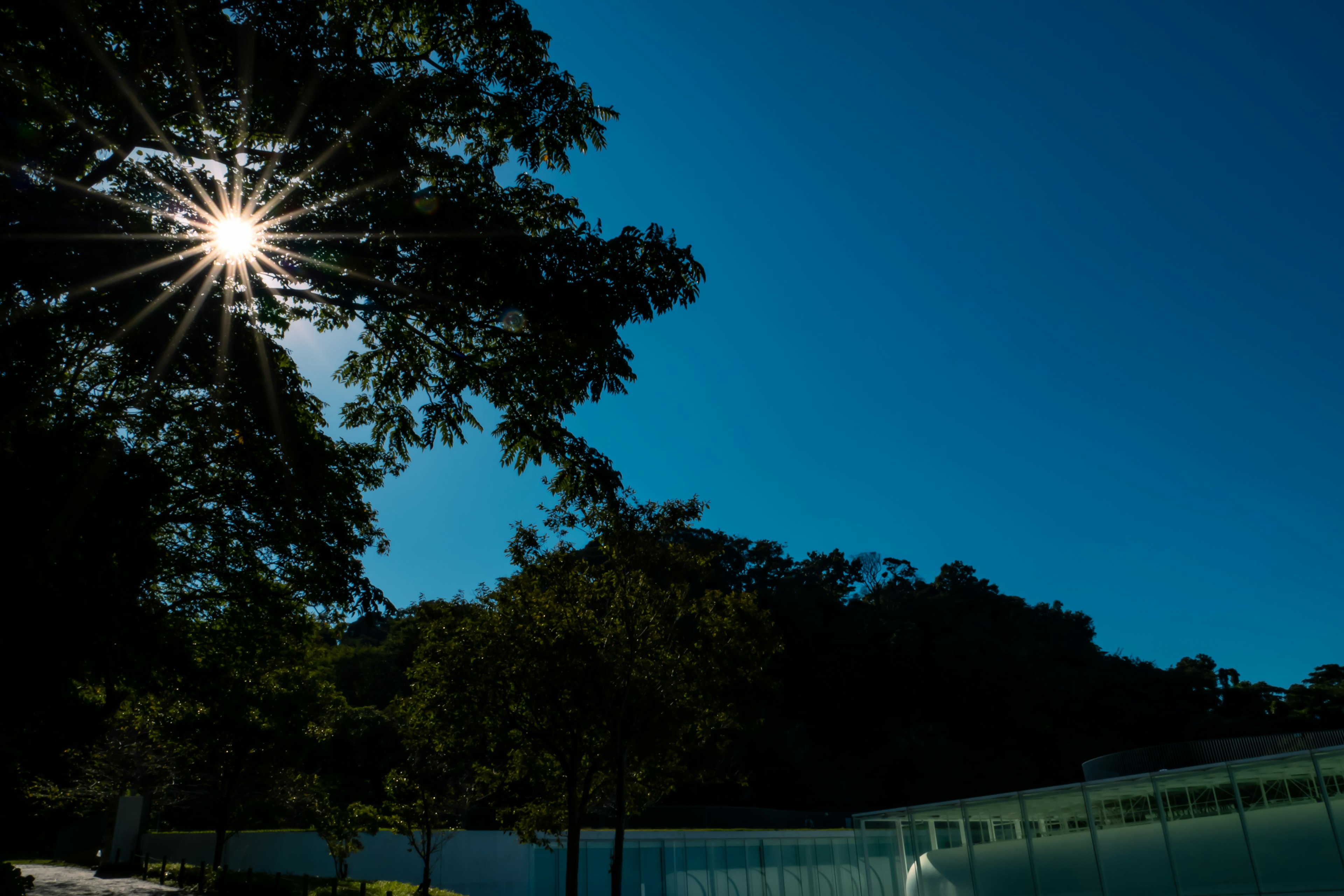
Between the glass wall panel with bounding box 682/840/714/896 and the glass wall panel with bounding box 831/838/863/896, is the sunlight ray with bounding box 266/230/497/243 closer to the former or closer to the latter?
the glass wall panel with bounding box 682/840/714/896

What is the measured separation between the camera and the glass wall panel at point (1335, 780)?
16.4 m

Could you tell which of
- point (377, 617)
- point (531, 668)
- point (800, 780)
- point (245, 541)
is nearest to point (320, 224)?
point (377, 617)

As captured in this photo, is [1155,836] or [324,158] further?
[1155,836]

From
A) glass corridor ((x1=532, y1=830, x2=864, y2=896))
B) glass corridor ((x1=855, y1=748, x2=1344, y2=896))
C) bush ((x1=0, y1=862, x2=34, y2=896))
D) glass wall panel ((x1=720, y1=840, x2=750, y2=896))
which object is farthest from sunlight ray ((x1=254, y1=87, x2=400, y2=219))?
glass wall panel ((x1=720, y1=840, x2=750, y2=896))

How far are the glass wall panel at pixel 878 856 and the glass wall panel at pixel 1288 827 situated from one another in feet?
38.3

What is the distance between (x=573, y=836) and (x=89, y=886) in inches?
655

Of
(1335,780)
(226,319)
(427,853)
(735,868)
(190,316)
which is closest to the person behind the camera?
(190,316)

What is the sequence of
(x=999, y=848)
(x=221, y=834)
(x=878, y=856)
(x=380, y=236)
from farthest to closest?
(x=221, y=834)
(x=878, y=856)
(x=999, y=848)
(x=380, y=236)

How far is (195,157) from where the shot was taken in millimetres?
12617

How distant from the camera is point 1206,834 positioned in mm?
18312

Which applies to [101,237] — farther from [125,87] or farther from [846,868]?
[846,868]

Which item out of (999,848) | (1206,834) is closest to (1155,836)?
(1206,834)

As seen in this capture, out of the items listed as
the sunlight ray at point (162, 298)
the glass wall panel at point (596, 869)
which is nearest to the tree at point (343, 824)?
the glass wall panel at point (596, 869)

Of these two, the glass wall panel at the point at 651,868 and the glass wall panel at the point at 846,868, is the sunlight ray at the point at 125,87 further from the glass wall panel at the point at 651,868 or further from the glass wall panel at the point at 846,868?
the glass wall panel at the point at 846,868
